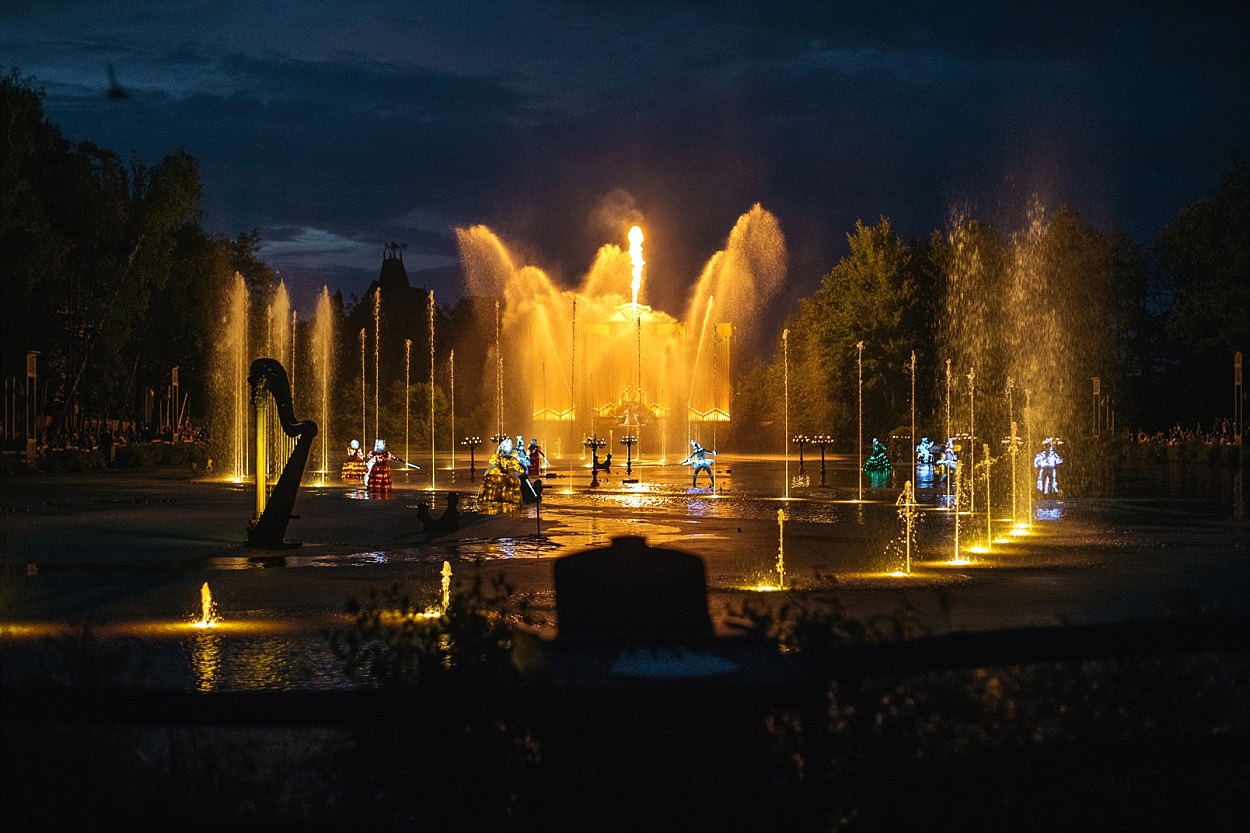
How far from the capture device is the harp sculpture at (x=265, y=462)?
20.0 meters

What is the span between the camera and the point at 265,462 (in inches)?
794

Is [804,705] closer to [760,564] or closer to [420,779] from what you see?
[420,779]

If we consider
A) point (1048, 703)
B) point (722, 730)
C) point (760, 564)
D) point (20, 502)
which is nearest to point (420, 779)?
point (722, 730)

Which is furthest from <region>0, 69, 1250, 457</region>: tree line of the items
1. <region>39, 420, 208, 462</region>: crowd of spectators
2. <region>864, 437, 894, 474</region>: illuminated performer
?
<region>864, 437, 894, 474</region>: illuminated performer

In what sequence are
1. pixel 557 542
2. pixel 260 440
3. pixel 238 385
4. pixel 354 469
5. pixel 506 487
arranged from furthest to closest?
pixel 238 385
pixel 354 469
pixel 506 487
pixel 557 542
pixel 260 440

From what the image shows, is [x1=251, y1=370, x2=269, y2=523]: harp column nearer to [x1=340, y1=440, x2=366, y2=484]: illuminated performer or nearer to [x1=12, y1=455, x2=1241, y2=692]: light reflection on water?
[x1=12, y1=455, x2=1241, y2=692]: light reflection on water

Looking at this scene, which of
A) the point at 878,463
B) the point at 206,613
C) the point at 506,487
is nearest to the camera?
the point at 206,613

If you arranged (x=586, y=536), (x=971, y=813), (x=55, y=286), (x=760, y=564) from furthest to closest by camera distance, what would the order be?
(x=55, y=286) → (x=586, y=536) → (x=760, y=564) → (x=971, y=813)

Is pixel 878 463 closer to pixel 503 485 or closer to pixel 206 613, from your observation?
pixel 503 485

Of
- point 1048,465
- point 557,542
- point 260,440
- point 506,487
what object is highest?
point 260,440

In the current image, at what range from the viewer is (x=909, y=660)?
4547 millimetres

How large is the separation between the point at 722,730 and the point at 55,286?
193ft

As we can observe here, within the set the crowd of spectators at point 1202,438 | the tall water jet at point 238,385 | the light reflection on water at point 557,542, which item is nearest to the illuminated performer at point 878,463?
the light reflection on water at point 557,542

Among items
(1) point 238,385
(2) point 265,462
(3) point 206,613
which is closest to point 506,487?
(2) point 265,462
